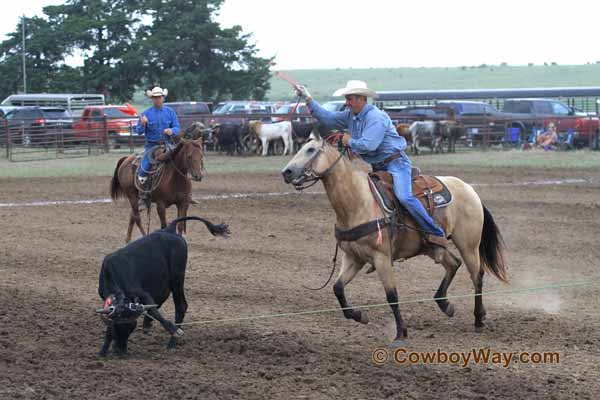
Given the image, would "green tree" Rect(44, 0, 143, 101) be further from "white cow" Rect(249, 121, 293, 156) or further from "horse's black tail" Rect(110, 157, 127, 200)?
"horse's black tail" Rect(110, 157, 127, 200)

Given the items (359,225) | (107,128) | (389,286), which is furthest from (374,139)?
(107,128)

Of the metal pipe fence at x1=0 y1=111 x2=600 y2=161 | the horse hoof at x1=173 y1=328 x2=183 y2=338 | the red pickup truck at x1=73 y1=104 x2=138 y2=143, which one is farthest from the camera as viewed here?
the red pickup truck at x1=73 y1=104 x2=138 y2=143

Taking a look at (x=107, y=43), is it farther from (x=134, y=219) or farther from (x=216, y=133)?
(x=134, y=219)

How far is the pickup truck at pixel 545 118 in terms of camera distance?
31672 millimetres

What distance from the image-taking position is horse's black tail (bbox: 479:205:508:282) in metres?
9.04

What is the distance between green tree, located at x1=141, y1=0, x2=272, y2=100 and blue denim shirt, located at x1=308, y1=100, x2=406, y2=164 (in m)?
41.6

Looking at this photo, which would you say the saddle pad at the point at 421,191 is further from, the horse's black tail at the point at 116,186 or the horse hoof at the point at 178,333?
the horse's black tail at the point at 116,186

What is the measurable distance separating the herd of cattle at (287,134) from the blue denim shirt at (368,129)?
73.7 feet

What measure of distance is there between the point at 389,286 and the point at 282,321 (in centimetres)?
129

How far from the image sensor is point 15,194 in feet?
63.7

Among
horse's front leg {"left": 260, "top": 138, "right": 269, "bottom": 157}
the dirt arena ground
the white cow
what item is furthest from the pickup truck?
the dirt arena ground

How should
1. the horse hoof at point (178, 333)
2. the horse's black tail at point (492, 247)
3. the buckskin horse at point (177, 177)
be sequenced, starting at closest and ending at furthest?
the horse hoof at point (178, 333)
the horse's black tail at point (492, 247)
the buckskin horse at point (177, 177)

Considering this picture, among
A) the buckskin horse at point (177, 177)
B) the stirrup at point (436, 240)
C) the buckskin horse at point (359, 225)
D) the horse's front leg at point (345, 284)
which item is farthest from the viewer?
the buckskin horse at point (177, 177)

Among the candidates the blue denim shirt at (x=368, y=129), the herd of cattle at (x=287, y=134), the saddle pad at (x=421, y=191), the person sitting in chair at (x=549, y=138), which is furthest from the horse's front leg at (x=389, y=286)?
the person sitting in chair at (x=549, y=138)
